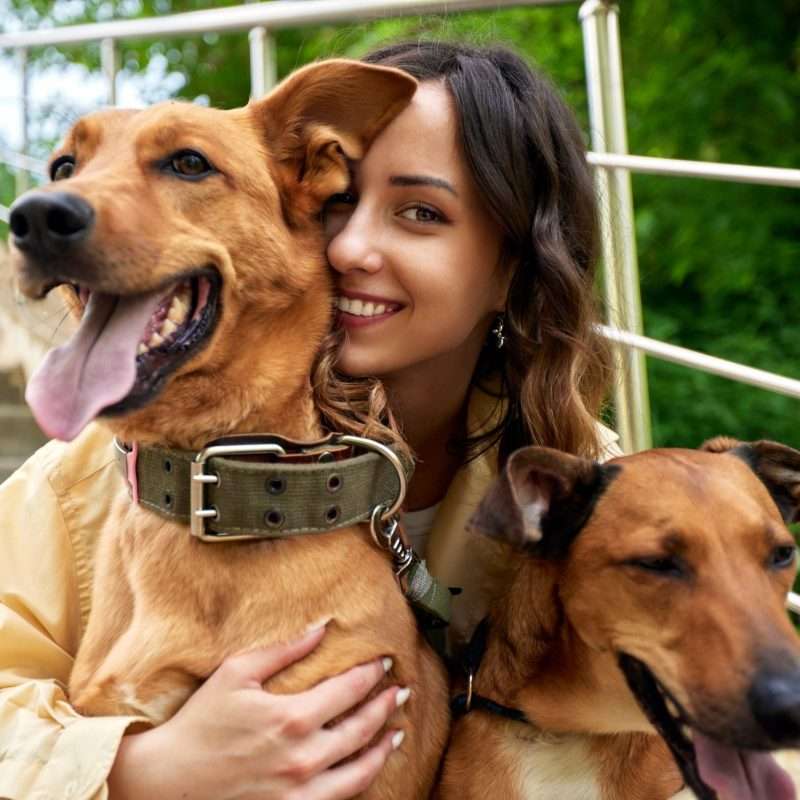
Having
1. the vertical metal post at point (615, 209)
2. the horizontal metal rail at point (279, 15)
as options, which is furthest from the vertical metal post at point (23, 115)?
the vertical metal post at point (615, 209)

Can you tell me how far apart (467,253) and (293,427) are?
22.6 inches

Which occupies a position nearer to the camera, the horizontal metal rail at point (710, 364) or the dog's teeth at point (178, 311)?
the dog's teeth at point (178, 311)

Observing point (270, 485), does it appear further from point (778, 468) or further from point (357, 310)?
point (778, 468)

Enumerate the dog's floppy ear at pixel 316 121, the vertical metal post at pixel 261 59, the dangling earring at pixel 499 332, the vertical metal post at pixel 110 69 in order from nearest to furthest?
the dog's floppy ear at pixel 316 121
the dangling earring at pixel 499 332
the vertical metal post at pixel 261 59
the vertical metal post at pixel 110 69

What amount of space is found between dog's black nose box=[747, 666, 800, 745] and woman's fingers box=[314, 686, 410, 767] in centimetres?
63

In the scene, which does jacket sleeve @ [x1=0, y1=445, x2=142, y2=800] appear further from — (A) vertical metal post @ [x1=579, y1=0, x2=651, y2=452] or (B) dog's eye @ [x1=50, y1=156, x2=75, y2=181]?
(A) vertical metal post @ [x1=579, y1=0, x2=651, y2=452]

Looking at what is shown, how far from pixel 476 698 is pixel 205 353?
2.81ft

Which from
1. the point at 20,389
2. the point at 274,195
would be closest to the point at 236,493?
the point at 274,195

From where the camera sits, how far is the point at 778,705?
1.67m

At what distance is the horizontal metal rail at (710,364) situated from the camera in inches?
97.6

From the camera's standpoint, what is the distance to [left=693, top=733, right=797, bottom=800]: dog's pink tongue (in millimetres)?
1771

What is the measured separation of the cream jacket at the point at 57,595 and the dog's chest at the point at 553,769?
40 centimetres

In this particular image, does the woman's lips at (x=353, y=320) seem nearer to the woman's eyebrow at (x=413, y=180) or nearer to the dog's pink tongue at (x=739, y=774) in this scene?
the woman's eyebrow at (x=413, y=180)

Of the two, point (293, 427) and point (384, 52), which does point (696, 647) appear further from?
point (384, 52)
